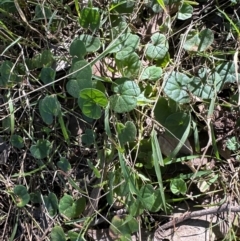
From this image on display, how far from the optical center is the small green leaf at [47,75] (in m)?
1.57

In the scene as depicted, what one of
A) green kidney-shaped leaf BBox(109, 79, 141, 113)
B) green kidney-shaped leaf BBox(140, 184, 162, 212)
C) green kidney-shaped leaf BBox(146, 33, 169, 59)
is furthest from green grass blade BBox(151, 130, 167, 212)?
green kidney-shaped leaf BBox(146, 33, 169, 59)

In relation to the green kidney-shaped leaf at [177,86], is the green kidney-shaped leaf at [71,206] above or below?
below

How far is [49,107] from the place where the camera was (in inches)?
60.7

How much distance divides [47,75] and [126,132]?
13.3 inches

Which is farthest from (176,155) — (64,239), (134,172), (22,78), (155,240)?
(22,78)

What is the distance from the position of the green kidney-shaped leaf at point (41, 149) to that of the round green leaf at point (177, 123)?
1.35ft

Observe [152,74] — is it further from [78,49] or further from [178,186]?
[178,186]

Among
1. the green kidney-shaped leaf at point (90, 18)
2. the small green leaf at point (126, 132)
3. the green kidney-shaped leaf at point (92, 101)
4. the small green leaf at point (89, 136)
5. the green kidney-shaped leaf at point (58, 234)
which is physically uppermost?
the green kidney-shaped leaf at point (90, 18)

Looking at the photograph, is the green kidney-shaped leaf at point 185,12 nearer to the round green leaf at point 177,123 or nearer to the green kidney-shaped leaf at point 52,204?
the round green leaf at point 177,123

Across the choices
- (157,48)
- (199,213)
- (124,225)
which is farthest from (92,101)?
(199,213)

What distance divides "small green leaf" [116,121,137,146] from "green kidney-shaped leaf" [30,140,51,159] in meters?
0.27

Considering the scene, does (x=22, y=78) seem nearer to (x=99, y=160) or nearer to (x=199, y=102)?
(x=99, y=160)

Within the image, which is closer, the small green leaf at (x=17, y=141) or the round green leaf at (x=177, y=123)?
the round green leaf at (x=177, y=123)

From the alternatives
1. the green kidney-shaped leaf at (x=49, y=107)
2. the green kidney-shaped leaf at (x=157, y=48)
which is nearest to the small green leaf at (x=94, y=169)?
the green kidney-shaped leaf at (x=49, y=107)
